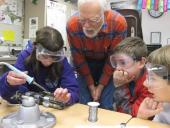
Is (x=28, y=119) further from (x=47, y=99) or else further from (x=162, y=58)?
(x=162, y=58)

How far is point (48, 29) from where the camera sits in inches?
56.2

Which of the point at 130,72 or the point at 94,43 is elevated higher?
the point at 94,43

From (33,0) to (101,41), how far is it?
2.01 meters

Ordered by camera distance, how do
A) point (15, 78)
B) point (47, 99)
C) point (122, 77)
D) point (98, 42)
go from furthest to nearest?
point (98, 42) → point (122, 77) → point (47, 99) → point (15, 78)

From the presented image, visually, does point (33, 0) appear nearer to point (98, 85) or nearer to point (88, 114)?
point (98, 85)

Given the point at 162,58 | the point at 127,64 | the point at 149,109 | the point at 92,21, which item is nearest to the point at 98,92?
the point at 127,64

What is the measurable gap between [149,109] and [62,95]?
452mm

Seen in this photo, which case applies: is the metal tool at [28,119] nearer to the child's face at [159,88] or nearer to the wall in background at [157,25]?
the child's face at [159,88]

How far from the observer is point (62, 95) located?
1.28m

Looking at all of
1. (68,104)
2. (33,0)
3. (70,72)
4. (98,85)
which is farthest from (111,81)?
(33,0)

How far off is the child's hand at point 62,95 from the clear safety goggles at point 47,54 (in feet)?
0.61

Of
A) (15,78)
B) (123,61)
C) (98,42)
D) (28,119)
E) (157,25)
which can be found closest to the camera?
(28,119)

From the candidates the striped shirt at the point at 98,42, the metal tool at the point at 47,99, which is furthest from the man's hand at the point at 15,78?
the striped shirt at the point at 98,42

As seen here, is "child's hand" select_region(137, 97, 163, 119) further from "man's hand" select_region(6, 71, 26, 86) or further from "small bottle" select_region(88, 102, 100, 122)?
"man's hand" select_region(6, 71, 26, 86)
